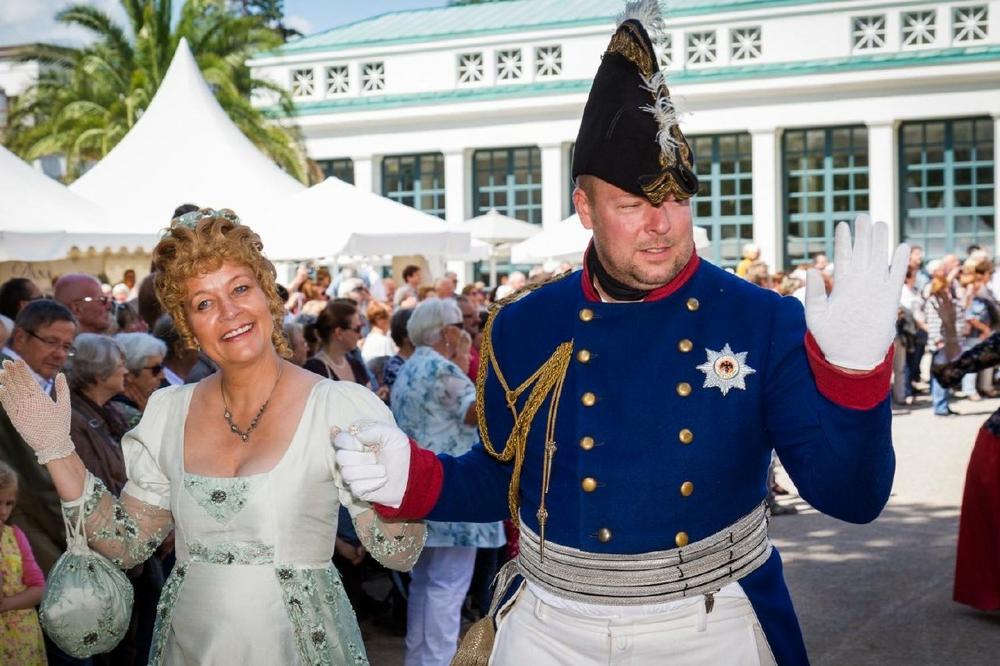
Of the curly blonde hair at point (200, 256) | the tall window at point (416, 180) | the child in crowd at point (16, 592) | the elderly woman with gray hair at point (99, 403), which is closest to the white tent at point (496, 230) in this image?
the tall window at point (416, 180)

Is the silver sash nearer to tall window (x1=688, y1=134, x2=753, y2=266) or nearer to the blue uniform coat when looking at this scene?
the blue uniform coat

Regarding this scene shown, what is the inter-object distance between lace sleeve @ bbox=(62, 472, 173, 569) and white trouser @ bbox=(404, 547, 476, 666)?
8.30 ft

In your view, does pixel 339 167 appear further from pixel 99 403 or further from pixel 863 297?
pixel 863 297

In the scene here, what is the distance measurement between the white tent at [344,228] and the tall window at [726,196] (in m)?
16.6

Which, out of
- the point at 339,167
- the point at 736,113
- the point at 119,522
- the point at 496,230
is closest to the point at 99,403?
the point at 119,522

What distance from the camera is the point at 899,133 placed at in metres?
26.8

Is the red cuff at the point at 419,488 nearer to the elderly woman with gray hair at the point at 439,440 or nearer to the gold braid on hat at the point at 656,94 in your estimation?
the gold braid on hat at the point at 656,94

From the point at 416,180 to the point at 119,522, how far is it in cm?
2779

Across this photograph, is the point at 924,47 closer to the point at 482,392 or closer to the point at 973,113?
the point at 973,113

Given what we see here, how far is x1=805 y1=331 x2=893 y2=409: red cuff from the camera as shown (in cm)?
236

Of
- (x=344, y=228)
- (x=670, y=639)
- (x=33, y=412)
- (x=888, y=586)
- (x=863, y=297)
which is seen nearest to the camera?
(x=863, y=297)

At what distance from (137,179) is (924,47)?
19.6 metres

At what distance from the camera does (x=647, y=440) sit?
2740 mm

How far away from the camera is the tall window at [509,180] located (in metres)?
29.3
